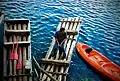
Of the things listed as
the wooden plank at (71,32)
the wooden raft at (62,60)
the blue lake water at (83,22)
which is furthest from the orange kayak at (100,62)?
the wooden plank at (71,32)

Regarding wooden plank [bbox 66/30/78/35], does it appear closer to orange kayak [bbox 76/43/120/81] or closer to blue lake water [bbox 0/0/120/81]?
blue lake water [bbox 0/0/120/81]

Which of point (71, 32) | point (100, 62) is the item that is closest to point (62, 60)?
point (100, 62)

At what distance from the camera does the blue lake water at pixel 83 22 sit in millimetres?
8234

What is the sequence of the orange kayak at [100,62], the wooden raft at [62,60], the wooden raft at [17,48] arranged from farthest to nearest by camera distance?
the wooden raft at [62,60] → the orange kayak at [100,62] → the wooden raft at [17,48]

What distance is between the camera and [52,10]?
870cm

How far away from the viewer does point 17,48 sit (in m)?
8.37

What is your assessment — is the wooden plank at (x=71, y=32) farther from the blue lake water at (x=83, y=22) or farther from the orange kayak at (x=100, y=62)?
the orange kayak at (x=100, y=62)

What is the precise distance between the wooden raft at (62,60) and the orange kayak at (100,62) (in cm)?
41

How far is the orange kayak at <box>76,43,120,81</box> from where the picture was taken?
8014 millimetres

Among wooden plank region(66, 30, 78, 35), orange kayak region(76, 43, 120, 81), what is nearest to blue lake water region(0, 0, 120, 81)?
orange kayak region(76, 43, 120, 81)

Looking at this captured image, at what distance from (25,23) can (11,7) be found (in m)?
0.87

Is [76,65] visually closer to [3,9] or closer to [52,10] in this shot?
[52,10]

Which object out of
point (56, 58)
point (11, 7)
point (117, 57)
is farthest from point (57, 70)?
point (11, 7)

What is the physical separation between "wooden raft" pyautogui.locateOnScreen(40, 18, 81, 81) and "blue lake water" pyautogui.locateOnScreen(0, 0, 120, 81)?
233 millimetres
